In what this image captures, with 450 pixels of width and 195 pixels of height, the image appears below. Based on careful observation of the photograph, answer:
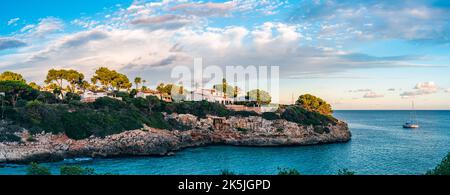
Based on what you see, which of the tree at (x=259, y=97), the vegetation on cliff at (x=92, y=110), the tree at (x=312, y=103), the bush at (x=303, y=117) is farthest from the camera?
the tree at (x=312, y=103)

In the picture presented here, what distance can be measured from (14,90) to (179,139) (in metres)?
20.1

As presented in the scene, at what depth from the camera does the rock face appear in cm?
3234

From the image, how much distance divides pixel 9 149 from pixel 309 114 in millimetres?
40063

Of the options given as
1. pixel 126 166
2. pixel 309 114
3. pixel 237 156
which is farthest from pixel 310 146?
pixel 126 166

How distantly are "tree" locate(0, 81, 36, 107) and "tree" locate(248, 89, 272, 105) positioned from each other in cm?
3564

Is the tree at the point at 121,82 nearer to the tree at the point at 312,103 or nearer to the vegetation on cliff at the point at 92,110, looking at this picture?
the vegetation on cliff at the point at 92,110

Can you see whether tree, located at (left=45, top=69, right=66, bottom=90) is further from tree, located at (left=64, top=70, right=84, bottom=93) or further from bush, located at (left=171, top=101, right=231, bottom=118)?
bush, located at (left=171, top=101, right=231, bottom=118)

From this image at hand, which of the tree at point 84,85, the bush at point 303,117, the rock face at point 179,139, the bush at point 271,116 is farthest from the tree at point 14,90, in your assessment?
the bush at point 303,117

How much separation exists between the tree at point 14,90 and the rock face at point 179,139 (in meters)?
9.10

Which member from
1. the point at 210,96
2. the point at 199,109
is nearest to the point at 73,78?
the point at 199,109

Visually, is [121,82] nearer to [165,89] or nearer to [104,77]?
[104,77]

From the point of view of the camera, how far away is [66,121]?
37312 millimetres

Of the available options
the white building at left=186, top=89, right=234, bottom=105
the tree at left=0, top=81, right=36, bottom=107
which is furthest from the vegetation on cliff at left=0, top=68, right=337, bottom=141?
the white building at left=186, top=89, right=234, bottom=105

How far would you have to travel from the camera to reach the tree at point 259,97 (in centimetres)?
6375
